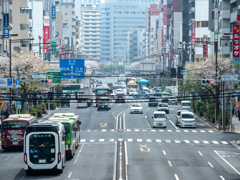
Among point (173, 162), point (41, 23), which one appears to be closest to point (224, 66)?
point (173, 162)

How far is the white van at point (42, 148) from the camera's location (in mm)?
25516

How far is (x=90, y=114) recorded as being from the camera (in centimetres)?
6912

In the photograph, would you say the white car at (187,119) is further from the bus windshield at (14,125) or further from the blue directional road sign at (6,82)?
the bus windshield at (14,125)

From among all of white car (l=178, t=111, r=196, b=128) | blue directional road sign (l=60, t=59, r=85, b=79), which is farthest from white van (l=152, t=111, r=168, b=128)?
blue directional road sign (l=60, t=59, r=85, b=79)

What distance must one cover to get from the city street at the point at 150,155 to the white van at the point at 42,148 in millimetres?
674

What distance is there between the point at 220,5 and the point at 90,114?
95.0 feet

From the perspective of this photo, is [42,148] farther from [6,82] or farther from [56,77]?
[56,77]

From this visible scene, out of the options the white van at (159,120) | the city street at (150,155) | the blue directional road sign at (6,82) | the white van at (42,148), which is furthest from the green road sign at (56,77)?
the white van at (42,148)

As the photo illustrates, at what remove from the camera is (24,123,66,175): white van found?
25516 mm

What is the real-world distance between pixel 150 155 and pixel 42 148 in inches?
417

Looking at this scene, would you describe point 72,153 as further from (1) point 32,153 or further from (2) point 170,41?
(2) point 170,41

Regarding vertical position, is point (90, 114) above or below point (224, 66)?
below

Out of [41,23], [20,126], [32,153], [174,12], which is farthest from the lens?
[174,12]

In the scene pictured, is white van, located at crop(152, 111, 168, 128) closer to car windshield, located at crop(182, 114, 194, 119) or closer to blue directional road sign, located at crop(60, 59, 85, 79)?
car windshield, located at crop(182, 114, 194, 119)
